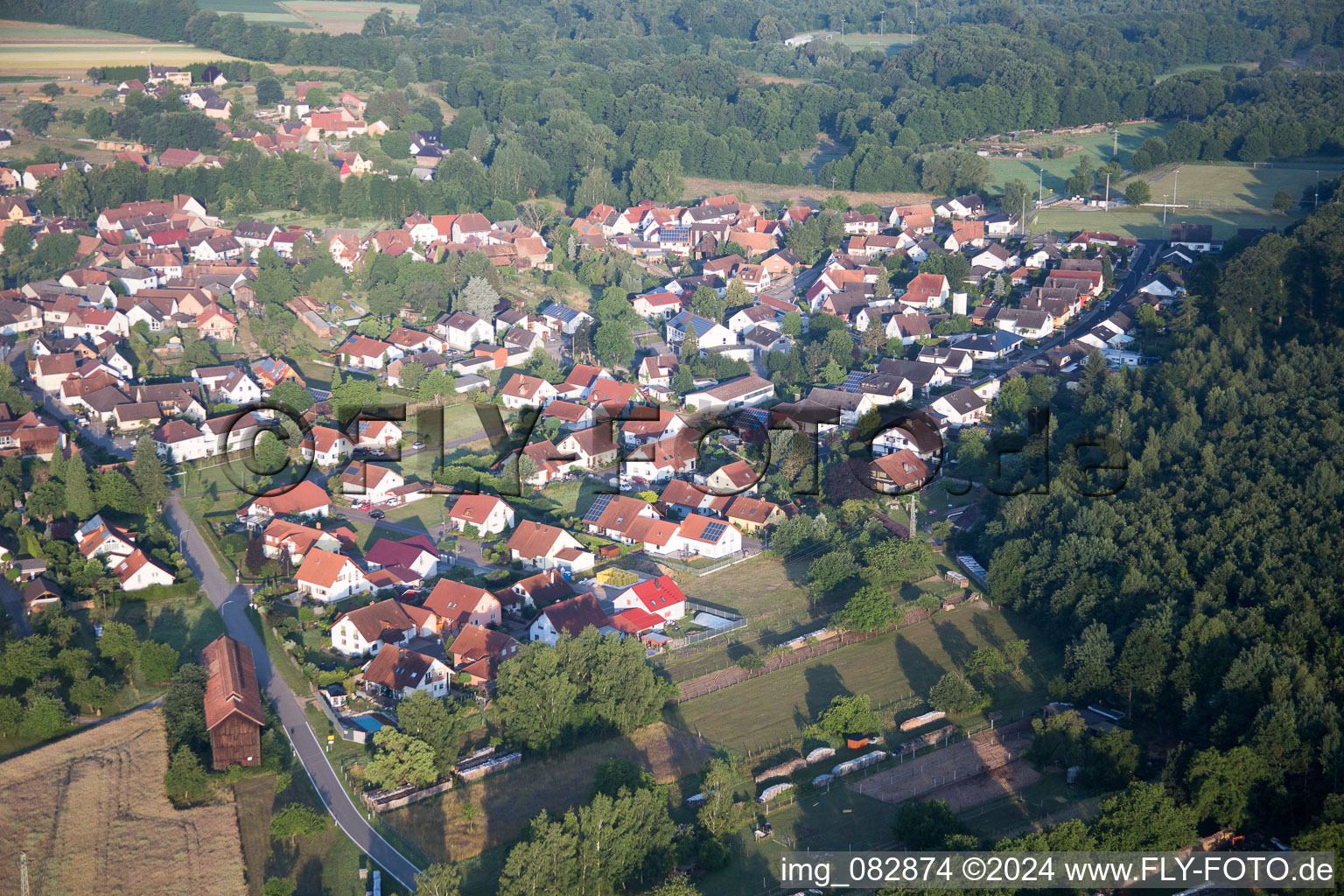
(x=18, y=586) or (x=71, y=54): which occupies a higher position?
(x=71, y=54)

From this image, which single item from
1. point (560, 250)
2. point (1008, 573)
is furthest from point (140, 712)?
point (560, 250)

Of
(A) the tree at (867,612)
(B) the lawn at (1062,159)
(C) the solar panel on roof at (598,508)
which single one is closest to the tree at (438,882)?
(A) the tree at (867,612)

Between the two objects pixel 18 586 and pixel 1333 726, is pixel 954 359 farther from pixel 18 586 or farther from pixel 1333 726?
pixel 18 586

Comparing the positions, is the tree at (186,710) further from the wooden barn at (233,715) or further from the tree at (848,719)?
the tree at (848,719)

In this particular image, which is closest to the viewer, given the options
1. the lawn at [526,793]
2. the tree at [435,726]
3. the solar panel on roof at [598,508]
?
the lawn at [526,793]

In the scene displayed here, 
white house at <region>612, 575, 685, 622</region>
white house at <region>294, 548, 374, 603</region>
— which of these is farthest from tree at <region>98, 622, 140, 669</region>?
white house at <region>612, 575, 685, 622</region>

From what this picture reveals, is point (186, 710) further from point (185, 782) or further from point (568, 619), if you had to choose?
point (568, 619)
